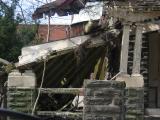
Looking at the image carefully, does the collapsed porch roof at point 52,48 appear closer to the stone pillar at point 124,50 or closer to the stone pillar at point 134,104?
the stone pillar at point 124,50

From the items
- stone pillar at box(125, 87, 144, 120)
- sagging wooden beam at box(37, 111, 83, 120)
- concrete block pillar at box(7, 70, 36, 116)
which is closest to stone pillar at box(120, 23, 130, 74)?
stone pillar at box(125, 87, 144, 120)

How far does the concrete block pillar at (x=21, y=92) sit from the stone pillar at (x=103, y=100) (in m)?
2.38

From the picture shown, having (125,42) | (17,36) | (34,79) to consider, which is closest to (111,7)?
(125,42)

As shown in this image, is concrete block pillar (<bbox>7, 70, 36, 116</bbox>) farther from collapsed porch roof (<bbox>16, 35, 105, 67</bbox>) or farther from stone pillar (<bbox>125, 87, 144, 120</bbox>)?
stone pillar (<bbox>125, 87, 144, 120</bbox>)

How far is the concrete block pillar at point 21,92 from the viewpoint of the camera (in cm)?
1100

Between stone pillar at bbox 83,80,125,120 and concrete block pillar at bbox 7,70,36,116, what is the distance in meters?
2.38

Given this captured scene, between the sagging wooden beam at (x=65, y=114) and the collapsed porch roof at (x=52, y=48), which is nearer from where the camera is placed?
the sagging wooden beam at (x=65, y=114)

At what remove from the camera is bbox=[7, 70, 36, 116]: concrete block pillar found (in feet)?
36.1

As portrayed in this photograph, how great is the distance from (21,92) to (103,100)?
2794mm

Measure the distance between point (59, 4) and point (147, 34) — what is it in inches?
89.5

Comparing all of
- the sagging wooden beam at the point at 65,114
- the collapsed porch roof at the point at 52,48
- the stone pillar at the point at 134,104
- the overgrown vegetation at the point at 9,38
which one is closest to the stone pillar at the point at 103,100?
the stone pillar at the point at 134,104

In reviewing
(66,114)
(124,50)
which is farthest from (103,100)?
(124,50)

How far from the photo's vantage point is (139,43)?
34.2 ft

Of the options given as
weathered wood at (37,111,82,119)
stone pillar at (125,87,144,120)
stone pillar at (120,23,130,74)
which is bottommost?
weathered wood at (37,111,82,119)
